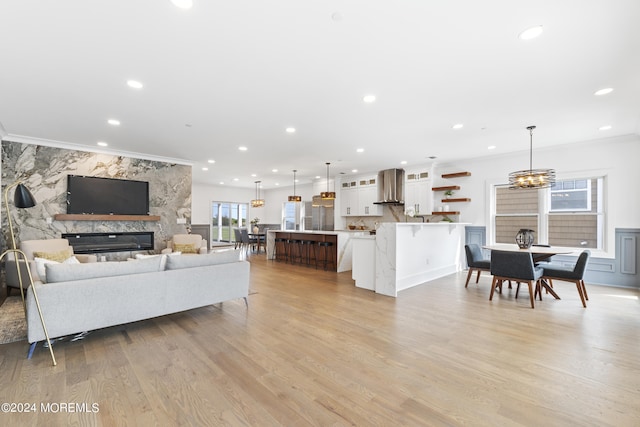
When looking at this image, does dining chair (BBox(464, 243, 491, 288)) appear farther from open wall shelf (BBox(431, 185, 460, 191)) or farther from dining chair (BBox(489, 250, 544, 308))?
open wall shelf (BBox(431, 185, 460, 191))

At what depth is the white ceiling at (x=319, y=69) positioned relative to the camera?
2.17 meters

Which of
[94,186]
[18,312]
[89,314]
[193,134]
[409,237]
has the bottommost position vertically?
[18,312]

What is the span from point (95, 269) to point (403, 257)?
446 centimetres

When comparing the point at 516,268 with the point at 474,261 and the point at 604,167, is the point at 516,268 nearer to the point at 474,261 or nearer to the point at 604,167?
the point at 474,261

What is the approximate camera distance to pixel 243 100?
372 centimetres

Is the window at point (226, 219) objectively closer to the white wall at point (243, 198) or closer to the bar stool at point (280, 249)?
the white wall at point (243, 198)

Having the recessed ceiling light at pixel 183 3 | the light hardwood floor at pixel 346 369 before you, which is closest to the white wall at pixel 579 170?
the light hardwood floor at pixel 346 369

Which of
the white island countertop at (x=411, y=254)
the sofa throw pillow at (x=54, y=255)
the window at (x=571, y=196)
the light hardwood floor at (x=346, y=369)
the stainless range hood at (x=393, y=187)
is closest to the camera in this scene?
the light hardwood floor at (x=346, y=369)

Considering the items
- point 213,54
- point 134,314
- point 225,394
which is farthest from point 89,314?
point 213,54

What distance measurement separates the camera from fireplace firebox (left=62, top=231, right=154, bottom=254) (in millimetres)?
6023

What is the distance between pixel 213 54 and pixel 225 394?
9.58 feet

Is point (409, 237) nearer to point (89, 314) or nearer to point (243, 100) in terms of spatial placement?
point (243, 100)

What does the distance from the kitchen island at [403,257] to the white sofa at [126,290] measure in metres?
2.34

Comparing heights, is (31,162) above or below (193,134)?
below
